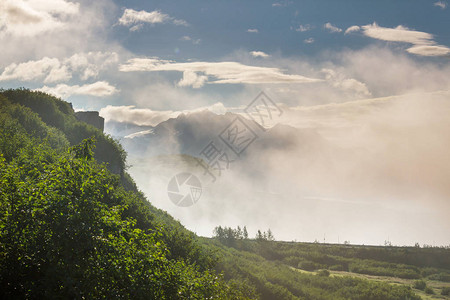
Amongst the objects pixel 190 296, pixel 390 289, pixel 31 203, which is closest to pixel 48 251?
pixel 31 203

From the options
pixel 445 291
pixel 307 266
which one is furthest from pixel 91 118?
pixel 445 291

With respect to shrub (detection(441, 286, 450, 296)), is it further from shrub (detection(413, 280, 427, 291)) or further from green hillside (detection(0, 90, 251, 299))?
green hillside (detection(0, 90, 251, 299))

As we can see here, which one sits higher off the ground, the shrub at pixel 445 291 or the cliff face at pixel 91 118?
the cliff face at pixel 91 118

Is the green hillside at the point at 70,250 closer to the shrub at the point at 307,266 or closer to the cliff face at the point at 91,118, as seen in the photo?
the cliff face at the point at 91,118

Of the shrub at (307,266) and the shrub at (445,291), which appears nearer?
the shrub at (445,291)

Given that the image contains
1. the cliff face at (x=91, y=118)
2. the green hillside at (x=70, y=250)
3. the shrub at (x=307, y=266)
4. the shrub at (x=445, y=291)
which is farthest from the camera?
the shrub at (x=307, y=266)

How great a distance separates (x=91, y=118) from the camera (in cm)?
10338

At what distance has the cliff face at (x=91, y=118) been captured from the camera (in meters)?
102

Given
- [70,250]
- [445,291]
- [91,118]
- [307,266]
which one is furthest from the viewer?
[307,266]

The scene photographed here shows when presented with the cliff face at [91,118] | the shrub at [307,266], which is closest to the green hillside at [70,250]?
the cliff face at [91,118]

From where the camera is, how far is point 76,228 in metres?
17.5

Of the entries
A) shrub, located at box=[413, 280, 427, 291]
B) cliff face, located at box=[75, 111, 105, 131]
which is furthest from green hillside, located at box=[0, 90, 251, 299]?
shrub, located at box=[413, 280, 427, 291]

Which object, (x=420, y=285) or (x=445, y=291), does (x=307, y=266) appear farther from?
(x=445, y=291)

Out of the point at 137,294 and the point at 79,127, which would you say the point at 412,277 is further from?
the point at 137,294
